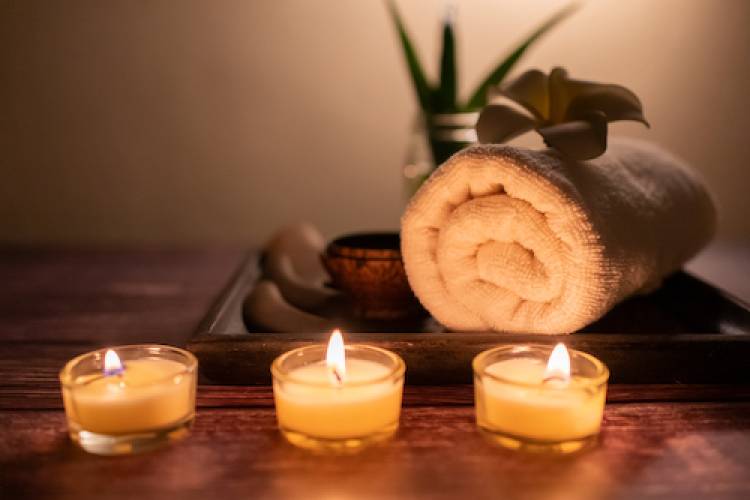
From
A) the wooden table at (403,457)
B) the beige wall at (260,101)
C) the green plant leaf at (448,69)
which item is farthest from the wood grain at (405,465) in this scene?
the beige wall at (260,101)

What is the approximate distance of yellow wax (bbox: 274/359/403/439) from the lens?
1.39 ft

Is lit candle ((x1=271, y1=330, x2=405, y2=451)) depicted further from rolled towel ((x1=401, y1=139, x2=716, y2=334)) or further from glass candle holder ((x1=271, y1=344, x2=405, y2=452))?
rolled towel ((x1=401, y1=139, x2=716, y2=334))

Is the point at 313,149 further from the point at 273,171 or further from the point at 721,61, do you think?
the point at 721,61

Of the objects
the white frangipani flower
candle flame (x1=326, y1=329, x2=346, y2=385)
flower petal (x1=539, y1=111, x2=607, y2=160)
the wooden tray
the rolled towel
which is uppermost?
the white frangipani flower

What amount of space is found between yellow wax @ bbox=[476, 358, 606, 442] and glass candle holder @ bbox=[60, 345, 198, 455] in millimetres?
179

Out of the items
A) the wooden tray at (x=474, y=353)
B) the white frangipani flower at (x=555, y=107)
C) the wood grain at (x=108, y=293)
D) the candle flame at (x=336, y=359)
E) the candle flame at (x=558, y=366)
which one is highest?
the white frangipani flower at (x=555, y=107)

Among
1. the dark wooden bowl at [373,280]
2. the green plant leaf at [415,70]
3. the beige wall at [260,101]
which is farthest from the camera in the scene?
the beige wall at [260,101]

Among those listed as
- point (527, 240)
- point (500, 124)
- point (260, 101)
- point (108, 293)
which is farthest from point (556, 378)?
point (260, 101)

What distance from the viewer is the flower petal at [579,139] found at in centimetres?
53

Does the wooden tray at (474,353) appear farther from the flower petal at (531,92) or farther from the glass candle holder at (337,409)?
the flower petal at (531,92)

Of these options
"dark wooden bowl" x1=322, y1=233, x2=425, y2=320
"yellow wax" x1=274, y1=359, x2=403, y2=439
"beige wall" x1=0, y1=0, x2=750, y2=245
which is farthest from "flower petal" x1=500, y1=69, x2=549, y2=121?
"beige wall" x1=0, y1=0, x2=750, y2=245

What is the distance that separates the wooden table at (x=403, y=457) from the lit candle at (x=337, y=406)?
0.01 metres

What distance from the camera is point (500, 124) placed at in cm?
58

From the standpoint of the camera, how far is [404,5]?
1.11m
